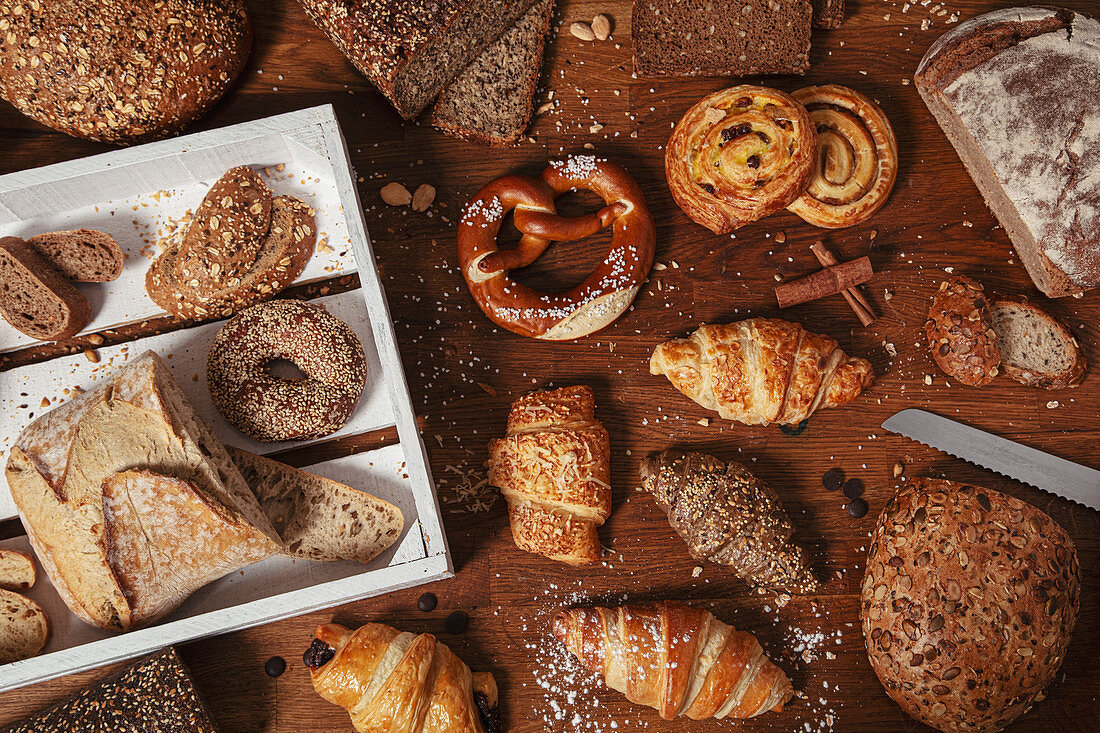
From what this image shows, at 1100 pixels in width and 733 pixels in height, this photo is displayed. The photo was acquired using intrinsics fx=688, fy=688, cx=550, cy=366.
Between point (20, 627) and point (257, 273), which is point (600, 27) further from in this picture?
point (20, 627)

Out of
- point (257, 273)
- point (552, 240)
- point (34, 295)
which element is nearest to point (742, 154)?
point (552, 240)

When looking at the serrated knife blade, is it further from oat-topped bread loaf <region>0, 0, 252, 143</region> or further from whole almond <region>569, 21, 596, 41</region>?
oat-topped bread loaf <region>0, 0, 252, 143</region>

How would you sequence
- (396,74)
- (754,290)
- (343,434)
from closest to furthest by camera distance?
(396,74) < (343,434) < (754,290)

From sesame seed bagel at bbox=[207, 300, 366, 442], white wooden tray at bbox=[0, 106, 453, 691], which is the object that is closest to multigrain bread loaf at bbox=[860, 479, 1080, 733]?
white wooden tray at bbox=[0, 106, 453, 691]

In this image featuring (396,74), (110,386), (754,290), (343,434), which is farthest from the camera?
(754,290)

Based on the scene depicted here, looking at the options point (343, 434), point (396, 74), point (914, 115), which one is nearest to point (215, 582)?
point (343, 434)

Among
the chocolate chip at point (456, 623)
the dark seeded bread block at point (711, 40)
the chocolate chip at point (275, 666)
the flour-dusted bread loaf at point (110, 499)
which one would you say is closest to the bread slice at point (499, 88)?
the dark seeded bread block at point (711, 40)

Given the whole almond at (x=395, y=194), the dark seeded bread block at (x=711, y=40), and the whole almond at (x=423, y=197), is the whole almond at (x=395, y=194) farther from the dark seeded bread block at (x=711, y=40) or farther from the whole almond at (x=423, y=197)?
the dark seeded bread block at (x=711, y=40)

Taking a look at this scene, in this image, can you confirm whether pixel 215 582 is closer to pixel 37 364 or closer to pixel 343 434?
pixel 343 434
